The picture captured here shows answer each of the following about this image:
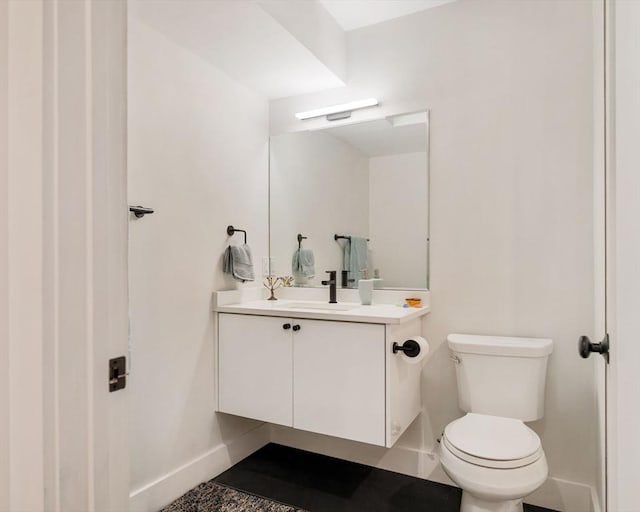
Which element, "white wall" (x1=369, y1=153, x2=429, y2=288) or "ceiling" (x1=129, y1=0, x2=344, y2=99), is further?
"white wall" (x1=369, y1=153, x2=429, y2=288)

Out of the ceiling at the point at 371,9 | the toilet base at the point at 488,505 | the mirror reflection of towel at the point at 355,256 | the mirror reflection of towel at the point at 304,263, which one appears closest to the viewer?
the toilet base at the point at 488,505

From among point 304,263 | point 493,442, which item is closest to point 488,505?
point 493,442

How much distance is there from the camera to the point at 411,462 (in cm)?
237

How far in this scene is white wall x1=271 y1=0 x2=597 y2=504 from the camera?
204 cm

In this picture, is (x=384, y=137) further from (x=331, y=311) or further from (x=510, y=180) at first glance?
(x=331, y=311)

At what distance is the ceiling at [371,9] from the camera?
92.1 inches

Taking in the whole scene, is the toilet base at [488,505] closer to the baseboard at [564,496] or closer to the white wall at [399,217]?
the baseboard at [564,496]

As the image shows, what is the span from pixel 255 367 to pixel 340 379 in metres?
0.50

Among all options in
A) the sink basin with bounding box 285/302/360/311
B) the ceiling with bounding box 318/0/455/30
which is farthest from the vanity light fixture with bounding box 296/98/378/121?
the sink basin with bounding box 285/302/360/311

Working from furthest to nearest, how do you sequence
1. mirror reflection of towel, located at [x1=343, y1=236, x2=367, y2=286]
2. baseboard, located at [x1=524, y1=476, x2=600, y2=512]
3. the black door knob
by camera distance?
mirror reflection of towel, located at [x1=343, y1=236, x2=367, y2=286] < baseboard, located at [x1=524, y1=476, x2=600, y2=512] < the black door knob

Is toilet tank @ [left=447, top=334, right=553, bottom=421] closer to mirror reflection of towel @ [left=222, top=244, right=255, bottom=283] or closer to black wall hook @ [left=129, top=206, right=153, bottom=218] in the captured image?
mirror reflection of towel @ [left=222, top=244, right=255, bottom=283]

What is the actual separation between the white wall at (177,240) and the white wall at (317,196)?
0.95 ft

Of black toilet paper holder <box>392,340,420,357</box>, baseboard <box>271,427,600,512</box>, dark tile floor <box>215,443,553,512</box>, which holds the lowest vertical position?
dark tile floor <box>215,443,553,512</box>
